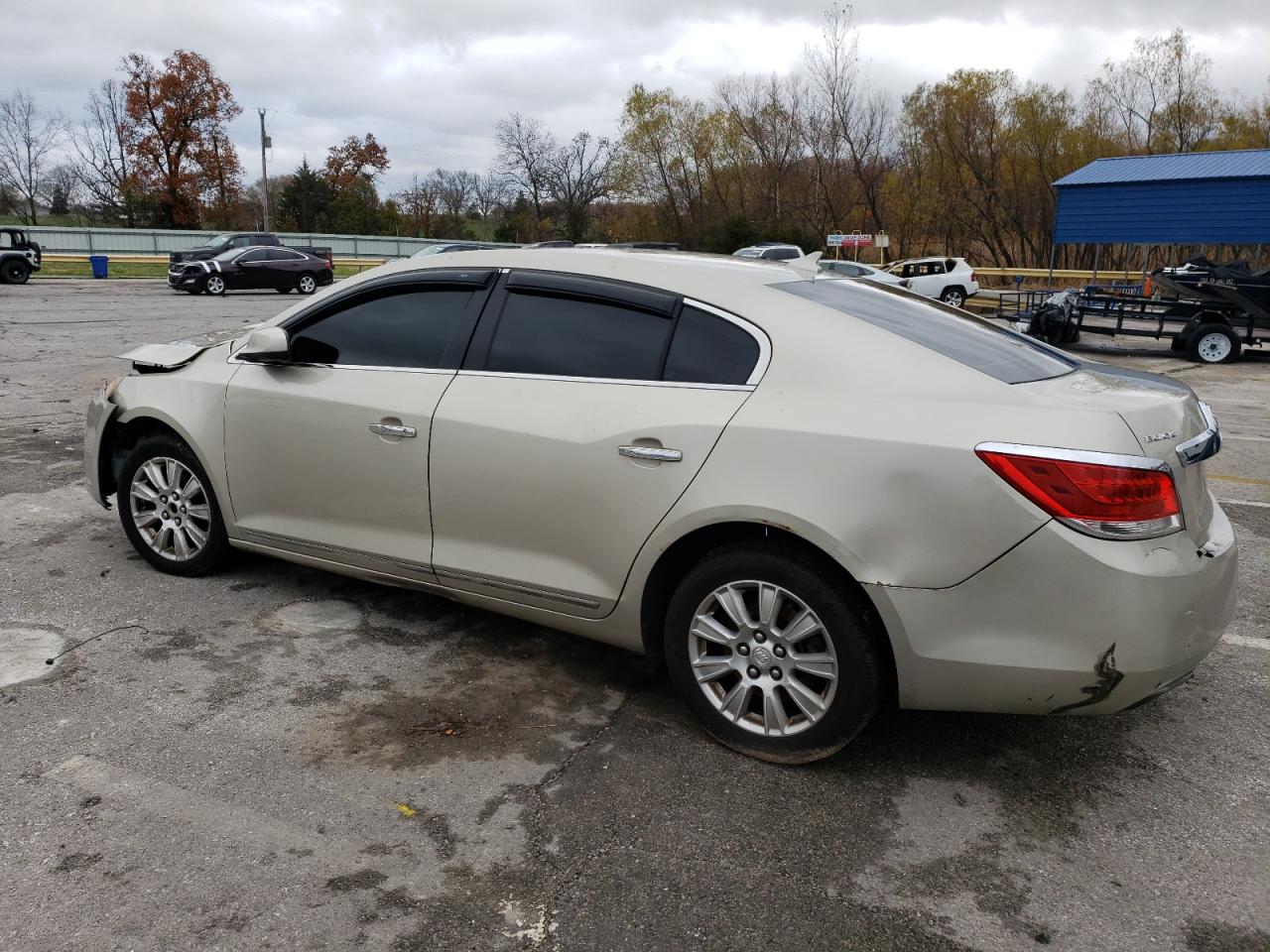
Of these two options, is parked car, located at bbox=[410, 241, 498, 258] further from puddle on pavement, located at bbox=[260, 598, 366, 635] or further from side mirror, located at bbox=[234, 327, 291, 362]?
Result: puddle on pavement, located at bbox=[260, 598, 366, 635]

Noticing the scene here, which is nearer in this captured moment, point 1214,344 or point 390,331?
point 390,331

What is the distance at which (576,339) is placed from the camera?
3.68 metres

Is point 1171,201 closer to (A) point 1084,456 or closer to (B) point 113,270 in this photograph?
(A) point 1084,456

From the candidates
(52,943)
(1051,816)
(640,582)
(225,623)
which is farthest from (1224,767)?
(225,623)

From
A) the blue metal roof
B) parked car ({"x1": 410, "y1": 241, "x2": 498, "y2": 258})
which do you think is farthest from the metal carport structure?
parked car ({"x1": 410, "y1": 241, "x2": 498, "y2": 258})

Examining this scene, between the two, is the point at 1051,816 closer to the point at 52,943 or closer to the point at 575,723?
the point at 575,723

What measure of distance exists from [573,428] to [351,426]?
1087mm

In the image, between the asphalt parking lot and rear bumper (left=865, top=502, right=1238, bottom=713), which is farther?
rear bumper (left=865, top=502, right=1238, bottom=713)

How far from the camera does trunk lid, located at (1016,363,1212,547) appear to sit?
288 cm

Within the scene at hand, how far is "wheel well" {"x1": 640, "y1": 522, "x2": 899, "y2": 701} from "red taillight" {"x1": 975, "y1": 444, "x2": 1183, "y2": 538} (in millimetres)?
560

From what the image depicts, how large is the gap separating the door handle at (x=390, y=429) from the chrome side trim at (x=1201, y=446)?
2.62m

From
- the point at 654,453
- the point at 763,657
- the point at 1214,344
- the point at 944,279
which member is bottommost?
the point at 1214,344

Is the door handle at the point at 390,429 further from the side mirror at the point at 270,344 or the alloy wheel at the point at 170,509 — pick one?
the alloy wheel at the point at 170,509

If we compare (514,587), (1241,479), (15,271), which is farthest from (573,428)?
(15,271)
